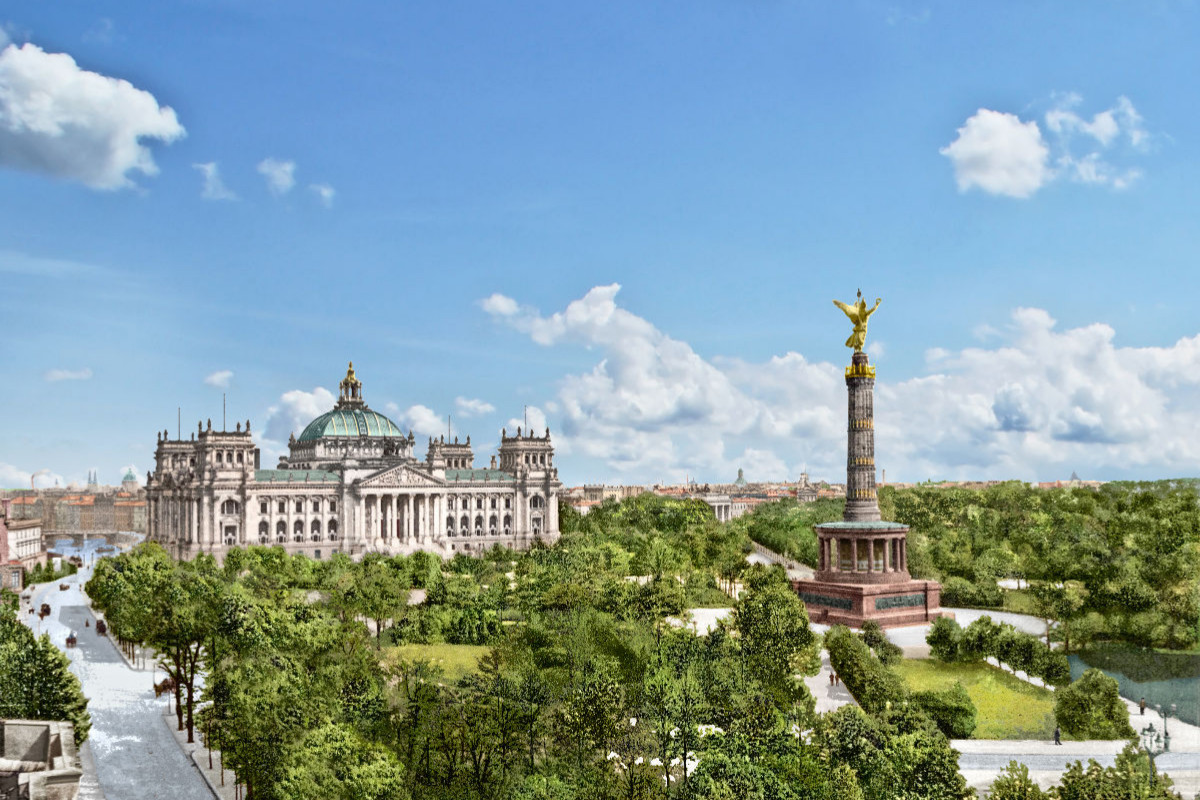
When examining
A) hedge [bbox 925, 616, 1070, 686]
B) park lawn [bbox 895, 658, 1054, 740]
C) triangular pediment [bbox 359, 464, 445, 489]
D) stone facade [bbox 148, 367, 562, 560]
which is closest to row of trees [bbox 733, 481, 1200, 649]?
hedge [bbox 925, 616, 1070, 686]

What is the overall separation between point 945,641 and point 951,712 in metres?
15.3

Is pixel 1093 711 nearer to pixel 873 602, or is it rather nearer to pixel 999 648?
pixel 999 648

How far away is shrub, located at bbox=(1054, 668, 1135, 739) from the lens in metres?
49.1

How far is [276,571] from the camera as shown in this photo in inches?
3558

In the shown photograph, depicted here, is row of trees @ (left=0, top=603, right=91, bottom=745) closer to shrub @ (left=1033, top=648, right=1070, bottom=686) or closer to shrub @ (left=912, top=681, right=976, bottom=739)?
shrub @ (left=912, top=681, right=976, bottom=739)

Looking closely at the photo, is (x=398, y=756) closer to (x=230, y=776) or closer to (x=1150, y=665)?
(x=230, y=776)

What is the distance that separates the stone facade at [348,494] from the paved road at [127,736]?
56346 mm

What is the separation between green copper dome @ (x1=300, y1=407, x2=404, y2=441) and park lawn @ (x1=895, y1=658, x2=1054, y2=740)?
403 ft

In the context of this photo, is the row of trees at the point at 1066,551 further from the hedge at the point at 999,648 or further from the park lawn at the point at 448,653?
the park lawn at the point at 448,653

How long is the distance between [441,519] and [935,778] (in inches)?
5093

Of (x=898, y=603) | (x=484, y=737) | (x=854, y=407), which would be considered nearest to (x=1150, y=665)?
(x=898, y=603)

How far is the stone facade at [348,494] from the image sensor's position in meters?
141

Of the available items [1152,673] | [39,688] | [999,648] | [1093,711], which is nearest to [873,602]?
[999,648]

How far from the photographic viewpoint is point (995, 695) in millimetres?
56406
